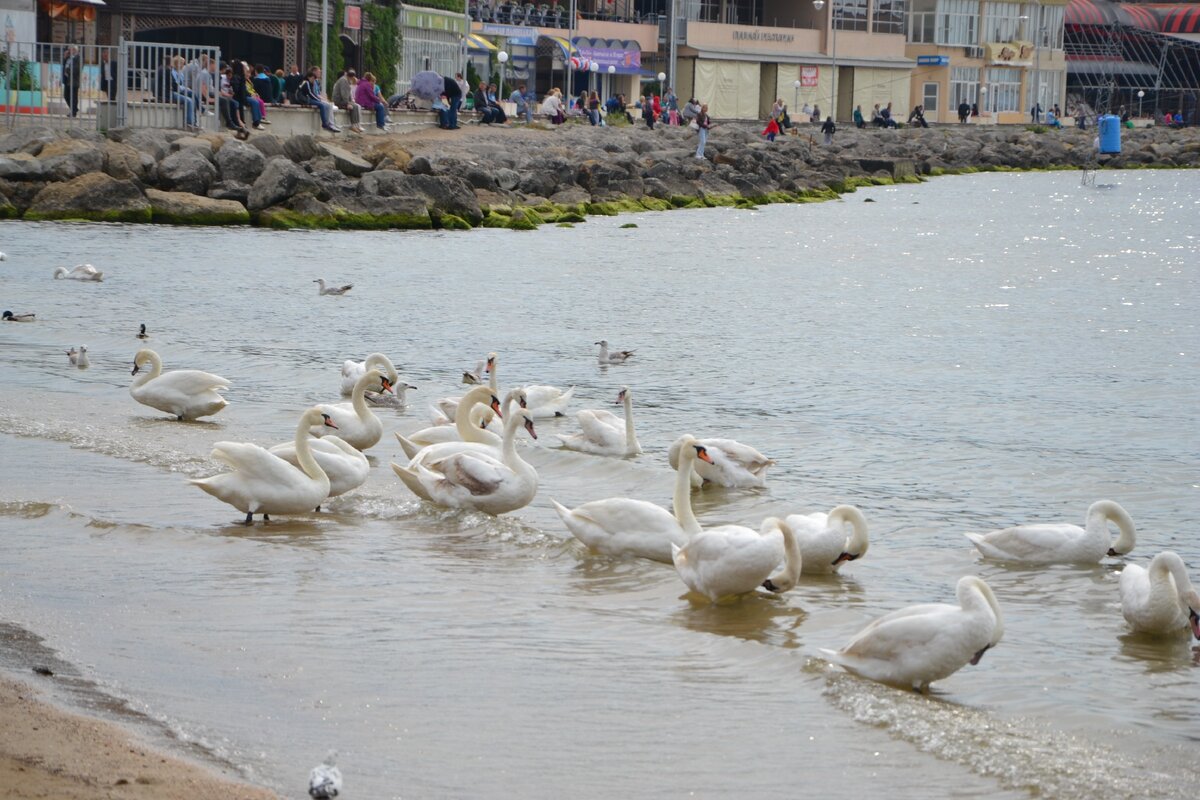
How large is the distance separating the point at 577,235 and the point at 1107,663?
27.2 meters

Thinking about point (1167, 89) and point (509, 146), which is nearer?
point (509, 146)

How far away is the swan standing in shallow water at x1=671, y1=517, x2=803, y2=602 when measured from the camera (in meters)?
7.37

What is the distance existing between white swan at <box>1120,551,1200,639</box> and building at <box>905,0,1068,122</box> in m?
91.3

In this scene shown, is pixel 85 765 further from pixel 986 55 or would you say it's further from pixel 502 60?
pixel 986 55

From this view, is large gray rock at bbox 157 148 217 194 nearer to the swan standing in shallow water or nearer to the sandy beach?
the swan standing in shallow water

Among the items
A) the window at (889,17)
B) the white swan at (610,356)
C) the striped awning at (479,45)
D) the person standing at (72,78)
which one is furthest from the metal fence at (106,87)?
the window at (889,17)

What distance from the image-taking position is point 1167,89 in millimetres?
114438

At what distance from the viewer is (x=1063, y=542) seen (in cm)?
858

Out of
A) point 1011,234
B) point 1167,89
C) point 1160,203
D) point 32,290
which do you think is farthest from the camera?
point 1167,89

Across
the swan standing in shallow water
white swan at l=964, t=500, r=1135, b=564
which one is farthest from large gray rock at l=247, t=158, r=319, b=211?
the swan standing in shallow water

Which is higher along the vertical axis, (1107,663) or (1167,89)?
(1167,89)

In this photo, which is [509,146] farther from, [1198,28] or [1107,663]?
[1198,28]

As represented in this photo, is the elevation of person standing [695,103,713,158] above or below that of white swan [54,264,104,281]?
above

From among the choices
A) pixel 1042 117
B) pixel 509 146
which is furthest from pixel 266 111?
pixel 1042 117
